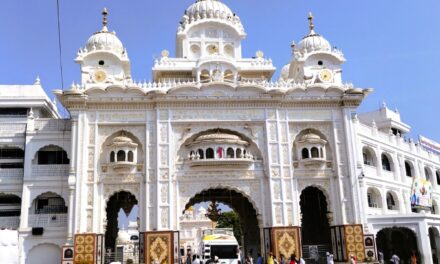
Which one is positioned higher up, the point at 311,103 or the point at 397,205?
the point at 311,103

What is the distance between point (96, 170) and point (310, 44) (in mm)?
16104

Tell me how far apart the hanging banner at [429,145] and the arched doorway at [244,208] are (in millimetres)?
17848

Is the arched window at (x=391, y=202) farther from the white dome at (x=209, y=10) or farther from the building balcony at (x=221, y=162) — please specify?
the white dome at (x=209, y=10)

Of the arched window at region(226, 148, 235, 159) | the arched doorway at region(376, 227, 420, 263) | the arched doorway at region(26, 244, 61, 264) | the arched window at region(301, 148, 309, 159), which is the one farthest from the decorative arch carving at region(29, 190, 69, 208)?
the arched doorway at region(376, 227, 420, 263)

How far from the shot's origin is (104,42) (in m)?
30.1

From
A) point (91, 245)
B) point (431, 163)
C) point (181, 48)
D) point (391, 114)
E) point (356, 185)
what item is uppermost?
point (181, 48)

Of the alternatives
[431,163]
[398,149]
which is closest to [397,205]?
[398,149]

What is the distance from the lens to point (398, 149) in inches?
1323

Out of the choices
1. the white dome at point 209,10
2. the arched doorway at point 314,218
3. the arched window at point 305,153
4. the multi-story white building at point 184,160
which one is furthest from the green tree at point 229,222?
the arched window at point 305,153

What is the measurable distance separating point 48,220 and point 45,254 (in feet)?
5.71

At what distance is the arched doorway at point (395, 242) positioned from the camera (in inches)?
1238

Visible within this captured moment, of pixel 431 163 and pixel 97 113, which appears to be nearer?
pixel 97 113

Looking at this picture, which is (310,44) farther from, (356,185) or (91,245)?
(91,245)

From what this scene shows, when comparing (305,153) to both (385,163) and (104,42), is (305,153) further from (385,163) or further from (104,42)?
(104,42)
